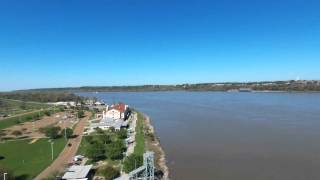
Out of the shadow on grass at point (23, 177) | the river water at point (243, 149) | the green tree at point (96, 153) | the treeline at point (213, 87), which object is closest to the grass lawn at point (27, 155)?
the shadow on grass at point (23, 177)

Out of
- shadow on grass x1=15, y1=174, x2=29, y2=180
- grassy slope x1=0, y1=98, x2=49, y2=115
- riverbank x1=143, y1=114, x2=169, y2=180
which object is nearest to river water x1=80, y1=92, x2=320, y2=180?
riverbank x1=143, y1=114, x2=169, y2=180

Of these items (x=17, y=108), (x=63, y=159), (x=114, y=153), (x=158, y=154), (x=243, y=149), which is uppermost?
(x=17, y=108)

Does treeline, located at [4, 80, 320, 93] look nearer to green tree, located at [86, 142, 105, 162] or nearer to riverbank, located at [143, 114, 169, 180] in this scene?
riverbank, located at [143, 114, 169, 180]

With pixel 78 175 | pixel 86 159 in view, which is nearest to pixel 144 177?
pixel 78 175

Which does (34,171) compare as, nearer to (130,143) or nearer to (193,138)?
(130,143)

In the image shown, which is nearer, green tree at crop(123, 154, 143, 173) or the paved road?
green tree at crop(123, 154, 143, 173)

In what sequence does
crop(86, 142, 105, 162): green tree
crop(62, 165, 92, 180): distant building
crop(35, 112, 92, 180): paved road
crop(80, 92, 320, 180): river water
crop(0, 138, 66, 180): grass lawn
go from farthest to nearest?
crop(86, 142, 105, 162): green tree → crop(80, 92, 320, 180): river water → crop(0, 138, 66, 180): grass lawn → crop(35, 112, 92, 180): paved road → crop(62, 165, 92, 180): distant building

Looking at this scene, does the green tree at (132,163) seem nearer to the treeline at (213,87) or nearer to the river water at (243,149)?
the river water at (243,149)

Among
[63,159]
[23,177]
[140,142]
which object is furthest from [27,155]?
[140,142]

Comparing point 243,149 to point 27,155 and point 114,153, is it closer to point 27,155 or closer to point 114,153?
point 114,153
